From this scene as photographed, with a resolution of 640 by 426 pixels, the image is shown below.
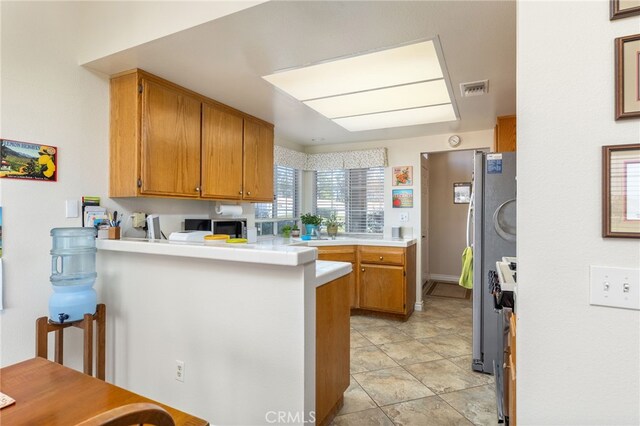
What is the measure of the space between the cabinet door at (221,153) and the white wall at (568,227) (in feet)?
7.88

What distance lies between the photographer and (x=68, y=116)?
2.13 m

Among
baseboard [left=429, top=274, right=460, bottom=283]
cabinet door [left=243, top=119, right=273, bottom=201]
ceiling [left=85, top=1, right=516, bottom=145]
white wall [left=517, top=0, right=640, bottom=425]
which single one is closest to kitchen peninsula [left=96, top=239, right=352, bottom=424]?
white wall [left=517, top=0, right=640, bottom=425]

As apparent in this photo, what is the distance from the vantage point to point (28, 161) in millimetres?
1931

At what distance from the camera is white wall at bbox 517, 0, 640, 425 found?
0.97 m

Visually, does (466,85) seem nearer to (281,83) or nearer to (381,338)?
(281,83)

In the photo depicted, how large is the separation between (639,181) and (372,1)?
1.28 meters

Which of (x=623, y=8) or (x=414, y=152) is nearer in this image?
(x=623, y=8)

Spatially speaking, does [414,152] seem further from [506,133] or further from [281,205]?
[281,205]

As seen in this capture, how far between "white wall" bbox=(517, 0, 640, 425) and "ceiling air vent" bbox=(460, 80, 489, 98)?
57.2 inches

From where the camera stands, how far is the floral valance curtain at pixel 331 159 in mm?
4371

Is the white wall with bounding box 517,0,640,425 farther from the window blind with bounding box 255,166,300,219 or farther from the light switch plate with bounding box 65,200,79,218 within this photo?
the window blind with bounding box 255,166,300,219

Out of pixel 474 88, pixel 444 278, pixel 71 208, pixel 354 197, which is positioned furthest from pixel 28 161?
pixel 444 278

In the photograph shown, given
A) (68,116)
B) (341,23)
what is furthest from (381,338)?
(68,116)

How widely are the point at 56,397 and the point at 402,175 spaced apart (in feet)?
13.1
